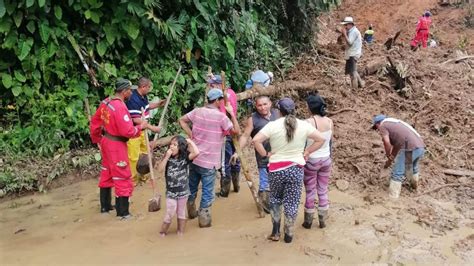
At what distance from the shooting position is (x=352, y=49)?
1022 cm

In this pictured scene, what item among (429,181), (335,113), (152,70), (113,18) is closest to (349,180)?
(429,181)

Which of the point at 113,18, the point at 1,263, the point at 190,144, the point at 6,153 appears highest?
the point at 113,18

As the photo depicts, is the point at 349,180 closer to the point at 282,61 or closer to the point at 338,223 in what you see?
the point at 338,223

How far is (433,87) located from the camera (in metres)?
10.4

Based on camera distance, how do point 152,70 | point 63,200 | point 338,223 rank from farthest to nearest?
point 152,70 → point 63,200 → point 338,223

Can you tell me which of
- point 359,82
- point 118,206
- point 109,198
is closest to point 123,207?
point 118,206

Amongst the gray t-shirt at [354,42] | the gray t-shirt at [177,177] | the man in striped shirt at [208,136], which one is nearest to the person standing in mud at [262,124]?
the man in striped shirt at [208,136]

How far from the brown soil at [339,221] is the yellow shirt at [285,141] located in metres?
1.00

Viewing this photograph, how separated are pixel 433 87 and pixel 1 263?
8621 millimetres

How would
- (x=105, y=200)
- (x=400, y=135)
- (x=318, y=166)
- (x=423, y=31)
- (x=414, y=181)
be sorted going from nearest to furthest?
(x=318, y=166)
(x=105, y=200)
(x=400, y=135)
(x=414, y=181)
(x=423, y=31)

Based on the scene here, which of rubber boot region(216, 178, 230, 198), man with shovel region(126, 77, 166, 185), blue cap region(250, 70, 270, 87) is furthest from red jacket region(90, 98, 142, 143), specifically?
blue cap region(250, 70, 270, 87)

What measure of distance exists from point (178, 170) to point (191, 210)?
843mm

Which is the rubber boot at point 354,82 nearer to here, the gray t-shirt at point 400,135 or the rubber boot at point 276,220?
the gray t-shirt at point 400,135

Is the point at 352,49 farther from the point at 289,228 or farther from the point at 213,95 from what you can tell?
the point at 289,228
